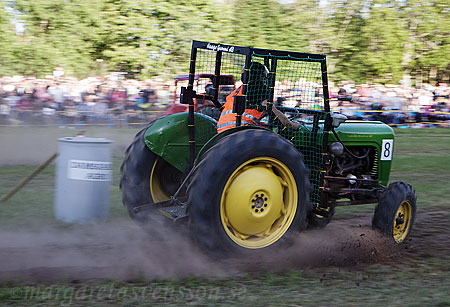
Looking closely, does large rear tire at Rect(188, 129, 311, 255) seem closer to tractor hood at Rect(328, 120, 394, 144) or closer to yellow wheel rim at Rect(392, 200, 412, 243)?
tractor hood at Rect(328, 120, 394, 144)

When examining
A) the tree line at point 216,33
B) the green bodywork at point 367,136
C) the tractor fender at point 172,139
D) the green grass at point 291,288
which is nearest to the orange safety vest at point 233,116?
the tractor fender at point 172,139

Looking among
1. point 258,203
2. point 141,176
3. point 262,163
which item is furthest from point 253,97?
Result: point 141,176

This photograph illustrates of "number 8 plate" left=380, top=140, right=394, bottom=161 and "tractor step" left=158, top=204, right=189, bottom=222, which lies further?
"number 8 plate" left=380, top=140, right=394, bottom=161

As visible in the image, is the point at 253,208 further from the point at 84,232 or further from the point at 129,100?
the point at 129,100

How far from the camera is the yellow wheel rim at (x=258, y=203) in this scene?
4781 mm

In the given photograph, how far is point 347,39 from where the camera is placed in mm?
35312

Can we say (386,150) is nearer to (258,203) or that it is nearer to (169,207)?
(258,203)

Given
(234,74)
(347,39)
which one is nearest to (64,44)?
(347,39)

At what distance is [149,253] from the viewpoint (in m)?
5.16

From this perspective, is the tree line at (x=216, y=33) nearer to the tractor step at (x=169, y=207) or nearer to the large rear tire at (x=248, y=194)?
the tractor step at (x=169, y=207)

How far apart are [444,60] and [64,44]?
23.8 metres

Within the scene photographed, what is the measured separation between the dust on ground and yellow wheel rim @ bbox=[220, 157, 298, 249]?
0.22 meters

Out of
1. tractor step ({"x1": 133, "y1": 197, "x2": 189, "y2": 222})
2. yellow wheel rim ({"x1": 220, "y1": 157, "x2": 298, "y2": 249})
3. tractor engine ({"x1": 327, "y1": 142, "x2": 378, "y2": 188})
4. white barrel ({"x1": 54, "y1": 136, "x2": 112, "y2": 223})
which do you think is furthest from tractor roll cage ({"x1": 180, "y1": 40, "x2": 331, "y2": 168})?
white barrel ({"x1": 54, "y1": 136, "x2": 112, "y2": 223})

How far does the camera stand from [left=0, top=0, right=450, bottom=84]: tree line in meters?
29.1
